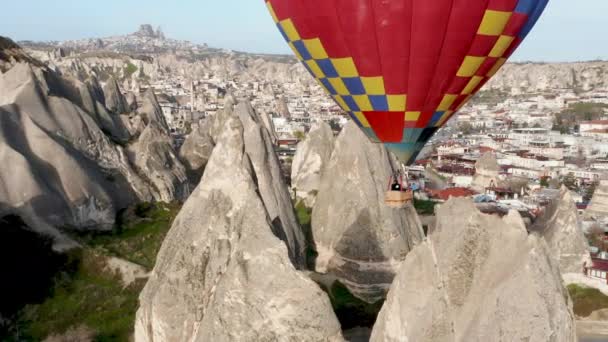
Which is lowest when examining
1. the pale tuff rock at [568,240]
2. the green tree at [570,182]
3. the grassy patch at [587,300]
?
the green tree at [570,182]

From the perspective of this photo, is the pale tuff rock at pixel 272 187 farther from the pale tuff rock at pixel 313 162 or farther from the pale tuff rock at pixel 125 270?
the pale tuff rock at pixel 313 162

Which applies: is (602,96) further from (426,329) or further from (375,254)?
(426,329)

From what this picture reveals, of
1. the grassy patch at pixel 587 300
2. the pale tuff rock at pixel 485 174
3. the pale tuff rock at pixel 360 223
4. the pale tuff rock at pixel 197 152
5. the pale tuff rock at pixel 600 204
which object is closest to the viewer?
the pale tuff rock at pixel 360 223

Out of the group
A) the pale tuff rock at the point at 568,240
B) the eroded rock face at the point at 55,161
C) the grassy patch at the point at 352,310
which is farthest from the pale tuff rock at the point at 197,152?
the pale tuff rock at the point at 568,240

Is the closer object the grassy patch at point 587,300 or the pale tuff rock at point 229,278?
the pale tuff rock at point 229,278

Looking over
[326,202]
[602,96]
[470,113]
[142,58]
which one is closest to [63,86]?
[326,202]

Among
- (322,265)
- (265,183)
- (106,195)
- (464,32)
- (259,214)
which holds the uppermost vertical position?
(464,32)

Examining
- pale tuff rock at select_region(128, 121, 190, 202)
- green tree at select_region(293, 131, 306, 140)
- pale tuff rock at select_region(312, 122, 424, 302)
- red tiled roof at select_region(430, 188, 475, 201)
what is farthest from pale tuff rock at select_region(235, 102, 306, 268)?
green tree at select_region(293, 131, 306, 140)
